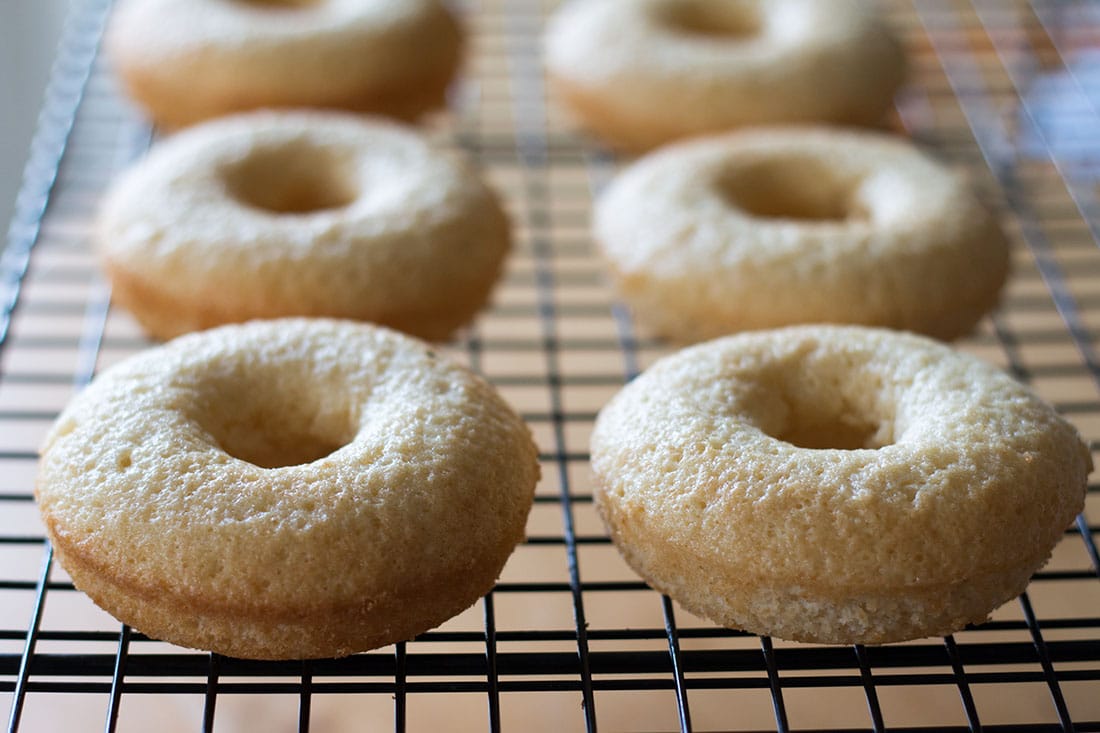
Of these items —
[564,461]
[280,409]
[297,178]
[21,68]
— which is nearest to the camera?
[280,409]

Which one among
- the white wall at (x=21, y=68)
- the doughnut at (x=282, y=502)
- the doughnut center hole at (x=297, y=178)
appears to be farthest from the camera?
the white wall at (x=21, y=68)

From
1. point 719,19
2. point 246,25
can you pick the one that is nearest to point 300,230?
point 246,25

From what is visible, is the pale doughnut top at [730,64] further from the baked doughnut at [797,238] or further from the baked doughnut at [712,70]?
the baked doughnut at [797,238]

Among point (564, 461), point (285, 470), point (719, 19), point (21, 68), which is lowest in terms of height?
point (21, 68)

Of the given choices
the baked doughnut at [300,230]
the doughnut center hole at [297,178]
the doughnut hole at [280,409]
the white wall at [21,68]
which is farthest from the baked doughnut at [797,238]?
the white wall at [21,68]

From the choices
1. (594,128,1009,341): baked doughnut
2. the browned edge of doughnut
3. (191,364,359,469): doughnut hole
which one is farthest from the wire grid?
(191,364,359,469): doughnut hole

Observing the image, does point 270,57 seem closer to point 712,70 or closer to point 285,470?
point 712,70

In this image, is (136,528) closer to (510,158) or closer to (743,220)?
(743,220)
